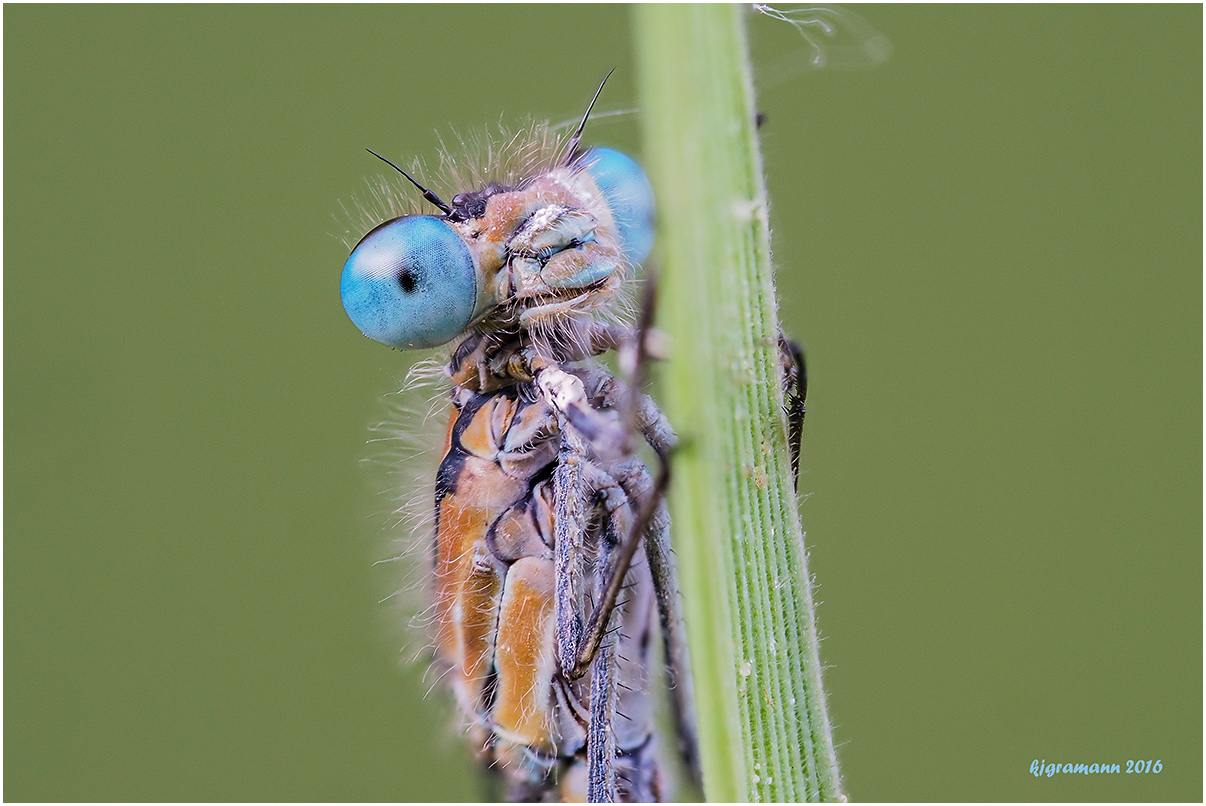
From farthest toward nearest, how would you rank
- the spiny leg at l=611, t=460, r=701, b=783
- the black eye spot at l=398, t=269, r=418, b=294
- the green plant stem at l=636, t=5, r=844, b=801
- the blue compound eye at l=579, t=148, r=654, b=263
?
1. the blue compound eye at l=579, t=148, r=654, b=263
2. the spiny leg at l=611, t=460, r=701, b=783
3. the black eye spot at l=398, t=269, r=418, b=294
4. the green plant stem at l=636, t=5, r=844, b=801

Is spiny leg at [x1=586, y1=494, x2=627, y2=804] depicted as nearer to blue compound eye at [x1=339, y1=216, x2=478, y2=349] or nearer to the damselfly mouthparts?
the damselfly mouthparts

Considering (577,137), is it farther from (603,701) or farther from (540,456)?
(603,701)

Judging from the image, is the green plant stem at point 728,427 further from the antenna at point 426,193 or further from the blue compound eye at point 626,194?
the antenna at point 426,193

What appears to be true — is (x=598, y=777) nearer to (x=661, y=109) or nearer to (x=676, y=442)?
(x=676, y=442)

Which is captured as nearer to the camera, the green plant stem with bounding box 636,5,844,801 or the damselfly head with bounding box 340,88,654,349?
the green plant stem with bounding box 636,5,844,801

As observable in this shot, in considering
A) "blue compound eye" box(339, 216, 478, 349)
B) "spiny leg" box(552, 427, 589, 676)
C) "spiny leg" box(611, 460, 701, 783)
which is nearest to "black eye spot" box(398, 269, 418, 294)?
"blue compound eye" box(339, 216, 478, 349)

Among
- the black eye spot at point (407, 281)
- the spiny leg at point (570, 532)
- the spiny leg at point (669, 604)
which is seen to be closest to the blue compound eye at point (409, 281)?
the black eye spot at point (407, 281)

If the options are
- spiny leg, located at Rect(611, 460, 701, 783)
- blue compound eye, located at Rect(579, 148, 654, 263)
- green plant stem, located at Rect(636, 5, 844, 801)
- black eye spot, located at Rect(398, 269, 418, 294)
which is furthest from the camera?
blue compound eye, located at Rect(579, 148, 654, 263)
